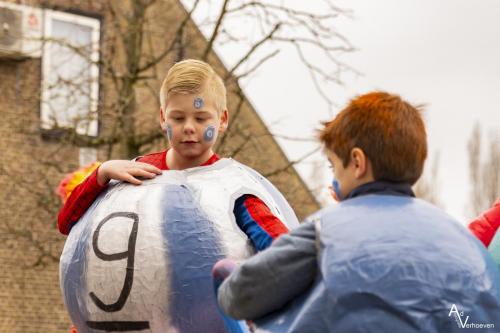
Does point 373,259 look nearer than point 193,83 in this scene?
Yes

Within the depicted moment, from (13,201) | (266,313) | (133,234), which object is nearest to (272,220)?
(133,234)

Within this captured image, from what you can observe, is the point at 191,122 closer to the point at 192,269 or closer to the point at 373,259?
the point at 192,269

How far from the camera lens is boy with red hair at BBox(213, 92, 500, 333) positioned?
442 cm

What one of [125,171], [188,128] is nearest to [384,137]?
[188,128]

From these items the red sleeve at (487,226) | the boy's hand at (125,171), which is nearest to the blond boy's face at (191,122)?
the boy's hand at (125,171)

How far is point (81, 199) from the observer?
6.39m

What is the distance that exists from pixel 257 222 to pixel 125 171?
680 millimetres

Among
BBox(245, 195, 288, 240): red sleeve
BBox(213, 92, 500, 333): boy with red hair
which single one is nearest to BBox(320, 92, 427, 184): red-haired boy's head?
BBox(213, 92, 500, 333): boy with red hair

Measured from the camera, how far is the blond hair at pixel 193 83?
628 centimetres

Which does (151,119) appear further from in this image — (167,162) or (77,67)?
(167,162)

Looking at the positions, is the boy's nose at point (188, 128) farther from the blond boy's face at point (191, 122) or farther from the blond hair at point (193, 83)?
the blond hair at point (193, 83)

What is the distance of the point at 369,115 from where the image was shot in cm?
468

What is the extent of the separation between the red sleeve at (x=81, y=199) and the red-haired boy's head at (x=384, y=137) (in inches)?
74.6

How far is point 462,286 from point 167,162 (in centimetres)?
233
